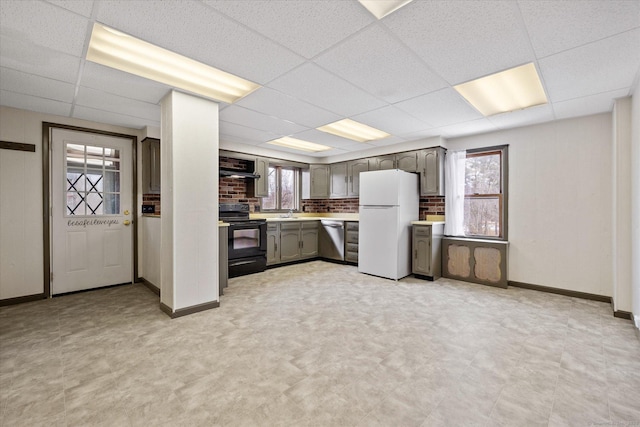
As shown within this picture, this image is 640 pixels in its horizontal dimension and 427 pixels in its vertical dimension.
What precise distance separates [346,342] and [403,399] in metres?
0.80

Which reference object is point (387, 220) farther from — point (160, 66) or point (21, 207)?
point (21, 207)

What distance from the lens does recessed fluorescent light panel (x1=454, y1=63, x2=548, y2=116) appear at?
2.93 metres

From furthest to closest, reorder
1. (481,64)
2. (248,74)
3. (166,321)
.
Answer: (166,321) → (248,74) → (481,64)

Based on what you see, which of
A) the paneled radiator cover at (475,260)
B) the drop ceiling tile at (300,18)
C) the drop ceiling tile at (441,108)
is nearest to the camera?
the drop ceiling tile at (300,18)

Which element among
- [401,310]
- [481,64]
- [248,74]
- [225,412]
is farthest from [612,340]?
[248,74]

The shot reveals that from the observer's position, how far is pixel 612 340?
256 cm

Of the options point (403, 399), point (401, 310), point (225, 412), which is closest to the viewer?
point (225, 412)

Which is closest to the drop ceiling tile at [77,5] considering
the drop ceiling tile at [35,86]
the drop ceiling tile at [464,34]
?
the drop ceiling tile at [35,86]

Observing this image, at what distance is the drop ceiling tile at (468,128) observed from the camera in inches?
161

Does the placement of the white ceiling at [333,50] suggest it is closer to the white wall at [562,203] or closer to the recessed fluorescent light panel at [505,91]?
the recessed fluorescent light panel at [505,91]

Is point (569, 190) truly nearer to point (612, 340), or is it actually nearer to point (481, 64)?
point (612, 340)

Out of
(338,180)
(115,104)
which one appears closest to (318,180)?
(338,180)

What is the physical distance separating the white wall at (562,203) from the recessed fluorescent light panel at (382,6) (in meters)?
3.46

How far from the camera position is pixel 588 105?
3.36 m
